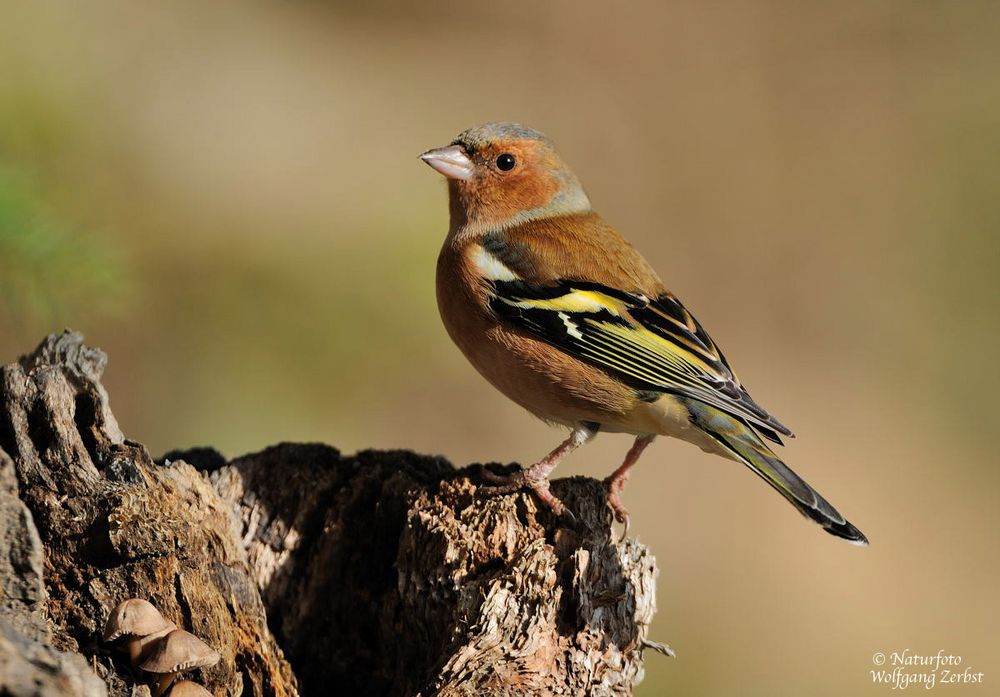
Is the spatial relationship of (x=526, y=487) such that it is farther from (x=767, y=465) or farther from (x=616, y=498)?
(x=767, y=465)

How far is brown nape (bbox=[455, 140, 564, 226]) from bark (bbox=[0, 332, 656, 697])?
4.93ft

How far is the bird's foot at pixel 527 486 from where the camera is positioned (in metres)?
3.46

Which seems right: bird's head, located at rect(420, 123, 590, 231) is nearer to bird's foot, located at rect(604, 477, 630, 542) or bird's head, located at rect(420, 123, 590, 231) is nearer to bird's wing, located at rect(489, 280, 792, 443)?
bird's wing, located at rect(489, 280, 792, 443)

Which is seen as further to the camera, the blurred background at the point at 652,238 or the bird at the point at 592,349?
the blurred background at the point at 652,238

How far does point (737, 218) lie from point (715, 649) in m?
4.49

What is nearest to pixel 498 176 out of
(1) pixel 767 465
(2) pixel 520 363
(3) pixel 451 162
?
(3) pixel 451 162

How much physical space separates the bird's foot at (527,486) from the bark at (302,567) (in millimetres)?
40

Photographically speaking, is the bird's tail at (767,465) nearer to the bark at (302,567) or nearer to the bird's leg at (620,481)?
the bird's leg at (620,481)

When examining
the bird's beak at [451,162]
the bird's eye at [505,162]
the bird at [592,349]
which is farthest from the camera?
the bird's eye at [505,162]

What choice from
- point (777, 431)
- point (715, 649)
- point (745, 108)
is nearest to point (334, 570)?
point (777, 431)

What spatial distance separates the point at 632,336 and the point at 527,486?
864 millimetres

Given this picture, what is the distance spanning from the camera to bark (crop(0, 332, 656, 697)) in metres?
2.94

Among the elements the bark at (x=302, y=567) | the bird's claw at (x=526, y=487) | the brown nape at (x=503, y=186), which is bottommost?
the bark at (x=302, y=567)

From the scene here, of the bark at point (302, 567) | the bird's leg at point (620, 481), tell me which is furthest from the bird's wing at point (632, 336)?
the bark at point (302, 567)
